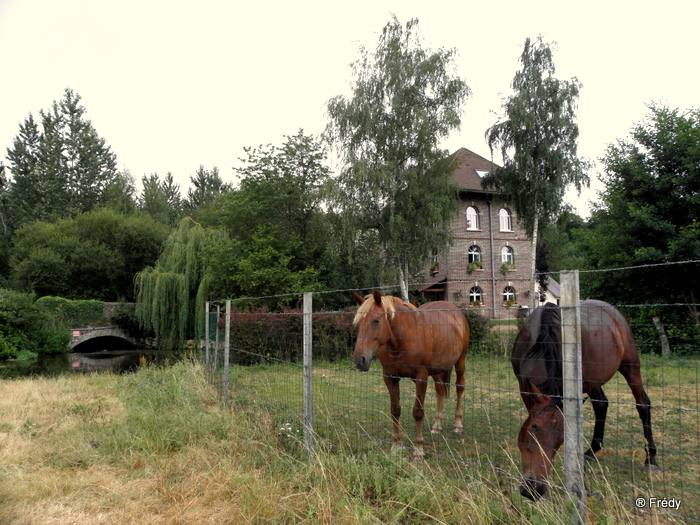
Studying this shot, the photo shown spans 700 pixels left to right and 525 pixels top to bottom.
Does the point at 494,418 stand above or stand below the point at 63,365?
above

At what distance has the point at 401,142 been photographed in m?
20.1

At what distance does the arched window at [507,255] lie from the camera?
28.8 meters

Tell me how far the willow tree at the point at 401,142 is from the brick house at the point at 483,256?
23.3 ft

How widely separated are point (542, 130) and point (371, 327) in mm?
20187

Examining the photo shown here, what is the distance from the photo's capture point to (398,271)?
21.0 m

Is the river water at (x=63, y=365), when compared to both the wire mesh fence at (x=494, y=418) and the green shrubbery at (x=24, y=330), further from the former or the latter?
the wire mesh fence at (x=494, y=418)

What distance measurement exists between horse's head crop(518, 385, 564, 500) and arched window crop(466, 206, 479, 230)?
26.0 meters

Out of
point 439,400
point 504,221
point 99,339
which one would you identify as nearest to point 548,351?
point 439,400

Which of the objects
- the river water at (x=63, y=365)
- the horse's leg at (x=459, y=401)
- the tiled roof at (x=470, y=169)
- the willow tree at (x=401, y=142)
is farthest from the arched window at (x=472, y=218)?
the horse's leg at (x=459, y=401)

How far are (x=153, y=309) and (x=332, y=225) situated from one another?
29.2ft

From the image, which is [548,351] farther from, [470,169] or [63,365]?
[470,169]

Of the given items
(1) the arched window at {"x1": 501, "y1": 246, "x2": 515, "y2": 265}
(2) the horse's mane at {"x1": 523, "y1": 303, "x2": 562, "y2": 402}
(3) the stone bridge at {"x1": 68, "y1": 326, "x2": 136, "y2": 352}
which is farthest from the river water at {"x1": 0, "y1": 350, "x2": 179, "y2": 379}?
(1) the arched window at {"x1": 501, "y1": 246, "x2": 515, "y2": 265}

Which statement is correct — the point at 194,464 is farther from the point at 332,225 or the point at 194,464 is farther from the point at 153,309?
the point at 153,309

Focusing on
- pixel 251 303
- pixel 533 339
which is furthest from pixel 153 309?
pixel 533 339
